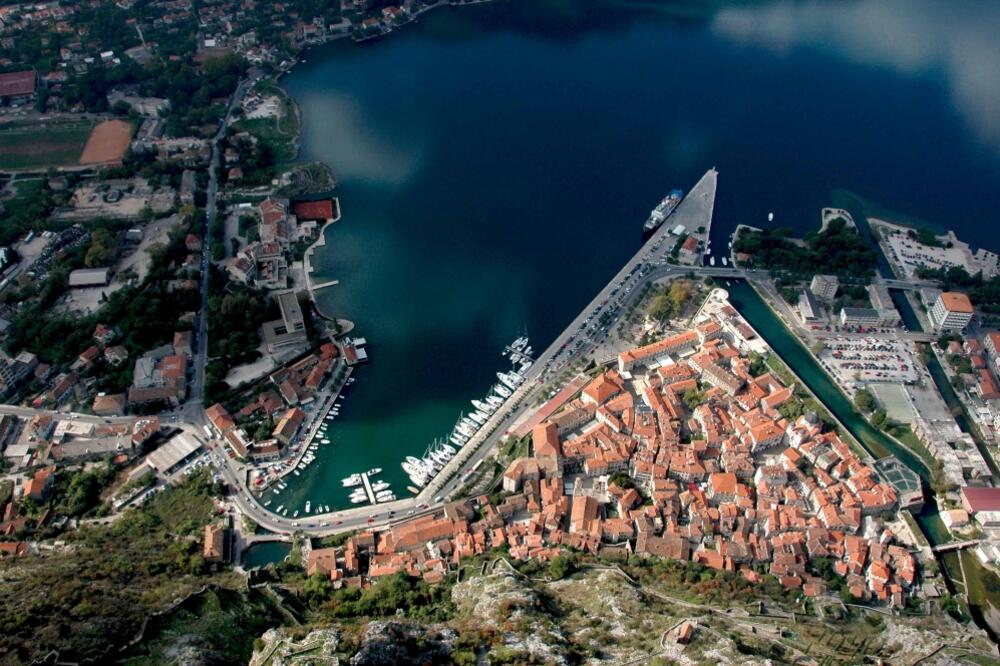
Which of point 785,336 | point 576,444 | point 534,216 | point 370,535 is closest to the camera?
point 370,535

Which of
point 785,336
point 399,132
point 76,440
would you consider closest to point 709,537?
point 785,336

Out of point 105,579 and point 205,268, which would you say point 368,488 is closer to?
point 105,579

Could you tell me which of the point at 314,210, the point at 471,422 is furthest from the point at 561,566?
the point at 314,210

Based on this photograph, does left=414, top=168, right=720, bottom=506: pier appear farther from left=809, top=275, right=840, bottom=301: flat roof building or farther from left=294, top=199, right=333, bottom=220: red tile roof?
left=294, top=199, right=333, bottom=220: red tile roof

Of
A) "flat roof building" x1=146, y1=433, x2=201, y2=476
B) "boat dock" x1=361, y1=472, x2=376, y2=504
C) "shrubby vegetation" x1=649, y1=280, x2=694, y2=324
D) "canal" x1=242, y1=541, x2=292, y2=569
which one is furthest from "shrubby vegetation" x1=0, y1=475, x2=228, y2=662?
"shrubby vegetation" x1=649, y1=280, x2=694, y2=324

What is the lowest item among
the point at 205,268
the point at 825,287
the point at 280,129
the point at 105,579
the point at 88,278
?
the point at 105,579

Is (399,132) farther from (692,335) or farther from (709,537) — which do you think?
(709,537)
